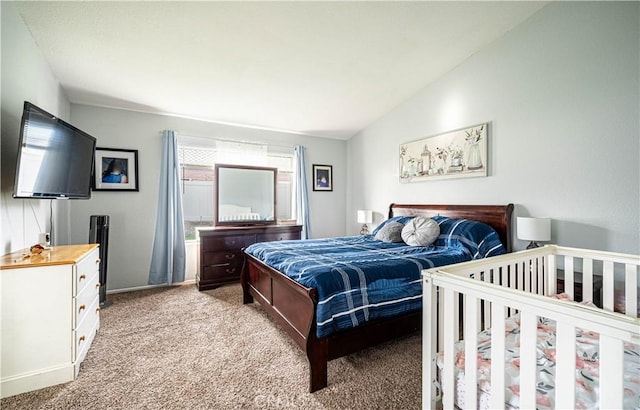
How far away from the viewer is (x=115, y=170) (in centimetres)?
359

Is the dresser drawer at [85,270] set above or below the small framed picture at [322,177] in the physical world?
below

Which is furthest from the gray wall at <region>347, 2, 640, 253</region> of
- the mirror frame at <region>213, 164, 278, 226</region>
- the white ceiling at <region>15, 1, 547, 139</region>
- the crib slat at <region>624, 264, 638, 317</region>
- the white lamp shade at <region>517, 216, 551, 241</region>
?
the mirror frame at <region>213, 164, 278, 226</region>

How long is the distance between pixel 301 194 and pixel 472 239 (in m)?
2.84

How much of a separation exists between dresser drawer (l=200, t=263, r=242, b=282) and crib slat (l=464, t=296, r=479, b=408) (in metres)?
3.37

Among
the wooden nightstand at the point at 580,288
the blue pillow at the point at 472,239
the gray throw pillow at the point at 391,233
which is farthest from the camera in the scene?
the gray throw pillow at the point at 391,233

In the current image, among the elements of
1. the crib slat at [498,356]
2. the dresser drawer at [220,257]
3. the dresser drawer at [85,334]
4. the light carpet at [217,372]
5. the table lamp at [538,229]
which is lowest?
the light carpet at [217,372]

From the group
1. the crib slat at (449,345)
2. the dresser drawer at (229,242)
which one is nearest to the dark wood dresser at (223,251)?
the dresser drawer at (229,242)

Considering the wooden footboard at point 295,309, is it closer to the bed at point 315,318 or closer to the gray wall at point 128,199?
the bed at point 315,318

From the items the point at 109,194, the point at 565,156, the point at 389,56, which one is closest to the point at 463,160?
the point at 565,156

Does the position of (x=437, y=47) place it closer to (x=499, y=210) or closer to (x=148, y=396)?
(x=499, y=210)

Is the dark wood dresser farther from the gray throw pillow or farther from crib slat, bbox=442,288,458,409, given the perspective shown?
crib slat, bbox=442,288,458,409

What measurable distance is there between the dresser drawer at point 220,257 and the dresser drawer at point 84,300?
Answer: 4.58ft

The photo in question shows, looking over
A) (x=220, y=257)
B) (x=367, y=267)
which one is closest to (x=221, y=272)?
(x=220, y=257)

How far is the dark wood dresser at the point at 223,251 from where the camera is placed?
3.69 meters
